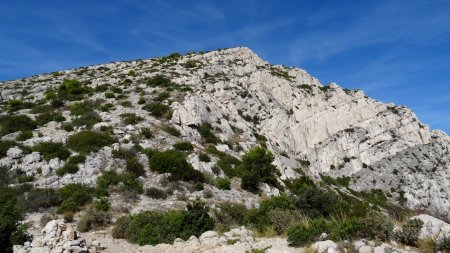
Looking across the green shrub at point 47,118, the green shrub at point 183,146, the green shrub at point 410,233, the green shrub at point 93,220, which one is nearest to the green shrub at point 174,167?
the green shrub at point 183,146

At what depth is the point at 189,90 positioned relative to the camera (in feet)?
149

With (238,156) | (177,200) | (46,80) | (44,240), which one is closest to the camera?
(44,240)

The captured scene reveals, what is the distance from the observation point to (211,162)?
28.8 metres

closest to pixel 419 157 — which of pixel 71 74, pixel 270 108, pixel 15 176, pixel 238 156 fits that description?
pixel 270 108

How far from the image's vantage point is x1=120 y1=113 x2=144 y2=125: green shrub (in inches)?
1271

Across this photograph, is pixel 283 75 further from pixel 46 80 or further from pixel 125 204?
pixel 125 204

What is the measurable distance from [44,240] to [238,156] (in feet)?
77.1

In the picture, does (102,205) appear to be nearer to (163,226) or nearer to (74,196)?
(74,196)

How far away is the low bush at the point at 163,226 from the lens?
14102mm

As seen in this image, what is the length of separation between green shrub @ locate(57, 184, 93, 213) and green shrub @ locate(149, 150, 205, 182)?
564 cm

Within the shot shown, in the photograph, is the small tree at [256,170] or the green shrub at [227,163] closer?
the small tree at [256,170]

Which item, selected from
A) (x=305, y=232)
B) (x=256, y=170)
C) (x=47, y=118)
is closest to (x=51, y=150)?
(x=47, y=118)

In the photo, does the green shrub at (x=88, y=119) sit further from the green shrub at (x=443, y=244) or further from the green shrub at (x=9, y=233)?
the green shrub at (x=443, y=244)

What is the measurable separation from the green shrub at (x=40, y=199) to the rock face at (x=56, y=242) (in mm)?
7647
